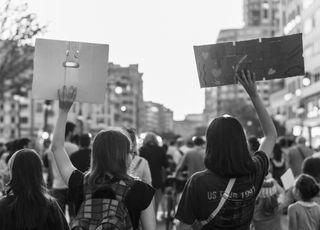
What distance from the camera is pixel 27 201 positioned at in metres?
4.97

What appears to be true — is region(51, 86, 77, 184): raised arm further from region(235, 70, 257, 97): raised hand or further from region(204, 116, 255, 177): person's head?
region(235, 70, 257, 97): raised hand

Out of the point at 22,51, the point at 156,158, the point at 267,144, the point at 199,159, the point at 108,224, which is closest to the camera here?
the point at 108,224

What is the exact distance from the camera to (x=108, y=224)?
5035 millimetres

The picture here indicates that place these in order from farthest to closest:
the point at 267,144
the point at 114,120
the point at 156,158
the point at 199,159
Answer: the point at 114,120 → the point at 199,159 → the point at 156,158 → the point at 267,144

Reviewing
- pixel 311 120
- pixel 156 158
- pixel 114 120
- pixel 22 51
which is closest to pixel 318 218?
pixel 156 158

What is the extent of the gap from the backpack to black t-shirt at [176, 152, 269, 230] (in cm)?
41

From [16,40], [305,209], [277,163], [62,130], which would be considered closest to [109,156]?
[62,130]

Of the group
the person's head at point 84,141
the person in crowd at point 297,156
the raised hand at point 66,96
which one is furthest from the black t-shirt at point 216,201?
the person in crowd at point 297,156

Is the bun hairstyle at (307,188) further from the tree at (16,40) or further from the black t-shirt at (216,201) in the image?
the tree at (16,40)

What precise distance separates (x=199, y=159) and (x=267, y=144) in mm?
9089

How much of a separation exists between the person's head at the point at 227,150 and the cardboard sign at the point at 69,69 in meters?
Result: 0.96

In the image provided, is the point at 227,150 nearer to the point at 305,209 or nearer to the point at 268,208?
the point at 305,209

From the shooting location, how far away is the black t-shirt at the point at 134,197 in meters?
5.13

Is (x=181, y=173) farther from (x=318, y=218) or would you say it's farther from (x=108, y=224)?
(x=108, y=224)
